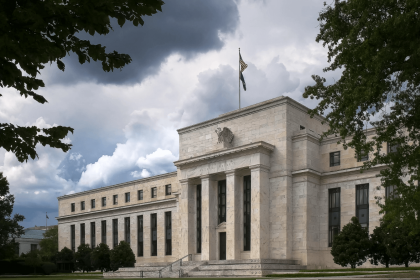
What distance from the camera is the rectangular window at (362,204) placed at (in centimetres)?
4447

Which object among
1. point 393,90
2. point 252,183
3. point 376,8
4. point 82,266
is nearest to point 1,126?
point 376,8

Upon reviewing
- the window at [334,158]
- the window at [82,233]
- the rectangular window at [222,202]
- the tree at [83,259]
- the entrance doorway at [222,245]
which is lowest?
the tree at [83,259]

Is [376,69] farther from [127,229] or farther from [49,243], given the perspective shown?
[49,243]

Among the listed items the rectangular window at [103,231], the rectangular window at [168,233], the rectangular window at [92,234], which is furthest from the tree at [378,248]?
the rectangular window at [92,234]

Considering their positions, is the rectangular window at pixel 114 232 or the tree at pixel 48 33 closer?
the tree at pixel 48 33

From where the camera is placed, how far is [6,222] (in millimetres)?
59812

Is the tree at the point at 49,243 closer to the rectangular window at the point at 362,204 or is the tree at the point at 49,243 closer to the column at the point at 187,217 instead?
the column at the point at 187,217

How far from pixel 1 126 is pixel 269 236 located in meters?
41.5

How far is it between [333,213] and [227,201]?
1079 centimetres

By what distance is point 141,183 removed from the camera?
228 ft

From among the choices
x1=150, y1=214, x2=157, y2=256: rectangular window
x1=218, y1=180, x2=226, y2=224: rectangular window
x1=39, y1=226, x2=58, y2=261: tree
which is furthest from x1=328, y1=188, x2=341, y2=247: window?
x1=39, y1=226, x2=58, y2=261: tree

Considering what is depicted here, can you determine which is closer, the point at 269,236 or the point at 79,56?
the point at 79,56

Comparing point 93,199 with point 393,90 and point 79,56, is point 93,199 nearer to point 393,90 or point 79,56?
point 393,90

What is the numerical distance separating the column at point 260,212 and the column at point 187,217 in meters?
9.02
